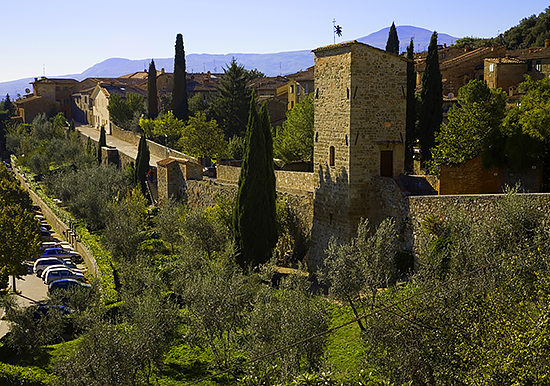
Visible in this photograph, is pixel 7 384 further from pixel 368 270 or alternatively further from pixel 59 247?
pixel 59 247

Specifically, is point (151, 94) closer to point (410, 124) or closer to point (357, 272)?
point (410, 124)

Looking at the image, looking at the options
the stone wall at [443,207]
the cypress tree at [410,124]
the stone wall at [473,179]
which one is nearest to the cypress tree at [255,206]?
the stone wall at [443,207]

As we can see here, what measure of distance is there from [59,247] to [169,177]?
811 centimetres

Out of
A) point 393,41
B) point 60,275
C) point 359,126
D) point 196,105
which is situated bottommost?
point 60,275

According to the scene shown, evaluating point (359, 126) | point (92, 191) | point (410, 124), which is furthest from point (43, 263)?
point (410, 124)

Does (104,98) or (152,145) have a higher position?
(104,98)

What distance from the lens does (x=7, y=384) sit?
54.5 feet

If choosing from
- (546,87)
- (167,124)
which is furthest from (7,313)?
(167,124)

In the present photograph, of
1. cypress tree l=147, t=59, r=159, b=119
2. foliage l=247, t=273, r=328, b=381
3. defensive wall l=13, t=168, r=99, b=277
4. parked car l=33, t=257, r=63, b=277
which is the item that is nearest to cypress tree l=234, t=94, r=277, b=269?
defensive wall l=13, t=168, r=99, b=277

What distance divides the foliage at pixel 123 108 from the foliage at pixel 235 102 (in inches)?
847

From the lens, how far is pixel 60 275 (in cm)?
3042

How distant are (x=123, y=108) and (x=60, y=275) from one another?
144 feet

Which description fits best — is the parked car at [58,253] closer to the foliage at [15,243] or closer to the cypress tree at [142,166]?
the foliage at [15,243]

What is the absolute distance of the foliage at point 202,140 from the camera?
45531mm
